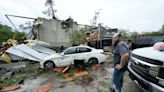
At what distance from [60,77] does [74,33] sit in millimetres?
11474

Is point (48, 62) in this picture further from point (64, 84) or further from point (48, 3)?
point (48, 3)

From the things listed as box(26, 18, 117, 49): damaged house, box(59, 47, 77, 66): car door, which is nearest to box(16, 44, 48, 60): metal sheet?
box(59, 47, 77, 66): car door

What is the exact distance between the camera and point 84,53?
10133mm

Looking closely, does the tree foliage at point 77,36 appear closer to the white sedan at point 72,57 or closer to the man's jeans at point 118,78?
the white sedan at point 72,57

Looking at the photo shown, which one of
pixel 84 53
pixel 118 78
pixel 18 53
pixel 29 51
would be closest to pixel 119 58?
pixel 118 78

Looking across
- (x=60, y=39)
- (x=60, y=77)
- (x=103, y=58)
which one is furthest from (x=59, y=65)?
(x=60, y=39)

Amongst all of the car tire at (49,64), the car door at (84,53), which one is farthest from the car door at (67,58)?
the car tire at (49,64)

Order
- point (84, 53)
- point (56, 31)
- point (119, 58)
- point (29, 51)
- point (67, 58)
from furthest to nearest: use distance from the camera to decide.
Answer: point (56, 31)
point (29, 51)
point (84, 53)
point (67, 58)
point (119, 58)

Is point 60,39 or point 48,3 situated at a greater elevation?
point 48,3

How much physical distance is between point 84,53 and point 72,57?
83cm

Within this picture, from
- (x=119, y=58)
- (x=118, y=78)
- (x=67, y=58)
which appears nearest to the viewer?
(x=119, y=58)

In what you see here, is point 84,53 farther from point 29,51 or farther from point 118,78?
point 29,51

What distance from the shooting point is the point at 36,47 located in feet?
51.7

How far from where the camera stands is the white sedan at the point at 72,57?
9805mm
